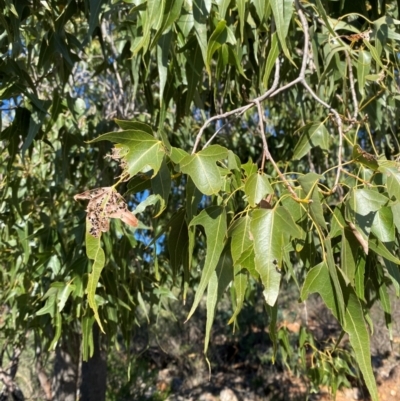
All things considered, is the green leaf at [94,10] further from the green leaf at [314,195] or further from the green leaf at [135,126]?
the green leaf at [314,195]

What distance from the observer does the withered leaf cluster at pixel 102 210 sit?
0.52 meters

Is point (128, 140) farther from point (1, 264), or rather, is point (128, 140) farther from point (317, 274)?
point (1, 264)

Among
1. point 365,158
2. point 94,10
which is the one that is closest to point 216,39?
point 94,10

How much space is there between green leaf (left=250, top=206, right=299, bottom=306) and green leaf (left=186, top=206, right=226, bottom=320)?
0.05 meters

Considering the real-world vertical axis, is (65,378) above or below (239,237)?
below

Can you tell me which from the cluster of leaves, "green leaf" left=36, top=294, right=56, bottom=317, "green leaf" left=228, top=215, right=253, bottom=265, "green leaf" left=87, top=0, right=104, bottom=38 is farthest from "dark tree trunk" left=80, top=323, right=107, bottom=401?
"green leaf" left=228, top=215, right=253, bottom=265

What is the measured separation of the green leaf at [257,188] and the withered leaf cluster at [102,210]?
0.12 meters

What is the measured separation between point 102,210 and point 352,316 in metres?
0.27

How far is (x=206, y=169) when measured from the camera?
53 centimetres

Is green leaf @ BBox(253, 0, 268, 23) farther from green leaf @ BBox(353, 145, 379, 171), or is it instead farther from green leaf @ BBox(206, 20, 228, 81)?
green leaf @ BBox(353, 145, 379, 171)

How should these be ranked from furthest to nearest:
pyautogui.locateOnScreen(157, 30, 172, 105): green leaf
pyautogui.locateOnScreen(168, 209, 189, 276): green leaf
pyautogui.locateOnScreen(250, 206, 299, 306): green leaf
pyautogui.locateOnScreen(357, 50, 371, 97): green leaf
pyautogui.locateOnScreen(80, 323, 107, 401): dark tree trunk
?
pyautogui.locateOnScreen(80, 323, 107, 401): dark tree trunk
pyautogui.locateOnScreen(357, 50, 371, 97): green leaf
pyautogui.locateOnScreen(157, 30, 172, 105): green leaf
pyautogui.locateOnScreen(168, 209, 189, 276): green leaf
pyautogui.locateOnScreen(250, 206, 299, 306): green leaf

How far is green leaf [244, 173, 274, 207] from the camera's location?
51 cm

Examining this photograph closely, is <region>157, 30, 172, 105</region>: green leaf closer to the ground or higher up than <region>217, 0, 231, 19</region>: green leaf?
closer to the ground

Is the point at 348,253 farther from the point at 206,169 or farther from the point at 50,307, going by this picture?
the point at 50,307
